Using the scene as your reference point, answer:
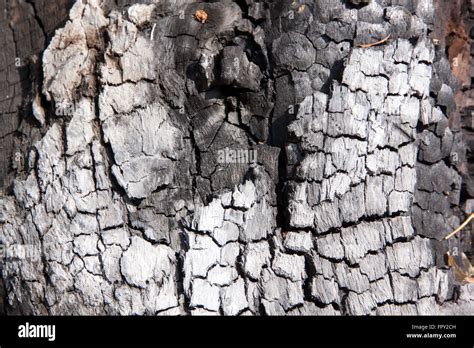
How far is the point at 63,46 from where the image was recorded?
2383 mm

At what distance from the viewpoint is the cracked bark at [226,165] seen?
2178 mm

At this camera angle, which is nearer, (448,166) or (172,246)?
(172,246)

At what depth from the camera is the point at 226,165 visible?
2.30 m

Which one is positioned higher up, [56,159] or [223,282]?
[56,159]

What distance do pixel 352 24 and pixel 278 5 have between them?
314 mm

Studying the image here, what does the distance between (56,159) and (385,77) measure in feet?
4.48

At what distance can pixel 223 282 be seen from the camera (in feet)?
7.02

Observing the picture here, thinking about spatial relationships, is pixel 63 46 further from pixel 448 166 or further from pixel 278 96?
pixel 448 166

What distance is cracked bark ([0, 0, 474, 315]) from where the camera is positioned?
2.18 meters

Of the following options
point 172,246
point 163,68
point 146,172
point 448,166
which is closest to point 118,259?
point 172,246
